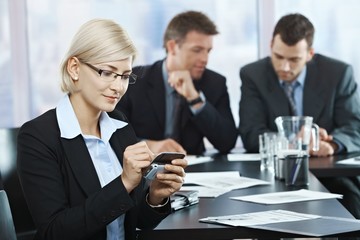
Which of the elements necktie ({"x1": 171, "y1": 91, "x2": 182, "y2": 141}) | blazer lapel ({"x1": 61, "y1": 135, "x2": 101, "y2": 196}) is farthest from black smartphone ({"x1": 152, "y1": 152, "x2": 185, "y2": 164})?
necktie ({"x1": 171, "y1": 91, "x2": 182, "y2": 141})

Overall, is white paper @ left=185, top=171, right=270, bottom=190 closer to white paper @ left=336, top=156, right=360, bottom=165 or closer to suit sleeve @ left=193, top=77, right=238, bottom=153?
white paper @ left=336, top=156, right=360, bottom=165

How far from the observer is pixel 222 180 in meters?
3.01

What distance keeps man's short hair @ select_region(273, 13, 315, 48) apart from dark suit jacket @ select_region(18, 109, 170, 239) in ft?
6.75

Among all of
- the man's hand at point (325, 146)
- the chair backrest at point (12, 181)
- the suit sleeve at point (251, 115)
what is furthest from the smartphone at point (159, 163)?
the suit sleeve at point (251, 115)

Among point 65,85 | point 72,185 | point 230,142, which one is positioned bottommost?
point 230,142

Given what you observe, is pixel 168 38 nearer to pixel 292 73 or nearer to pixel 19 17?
pixel 292 73

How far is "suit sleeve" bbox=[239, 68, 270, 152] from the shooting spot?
415cm

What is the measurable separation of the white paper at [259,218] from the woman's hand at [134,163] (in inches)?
10.7

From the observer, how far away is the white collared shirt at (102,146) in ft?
7.45

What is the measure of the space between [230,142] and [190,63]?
21.1 inches

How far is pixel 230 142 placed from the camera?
4320mm

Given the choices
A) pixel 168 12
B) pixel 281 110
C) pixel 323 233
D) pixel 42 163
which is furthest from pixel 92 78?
pixel 168 12

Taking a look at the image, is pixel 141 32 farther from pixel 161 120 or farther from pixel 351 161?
pixel 351 161

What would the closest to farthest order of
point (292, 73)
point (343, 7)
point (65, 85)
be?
→ point (65, 85) < point (292, 73) < point (343, 7)
